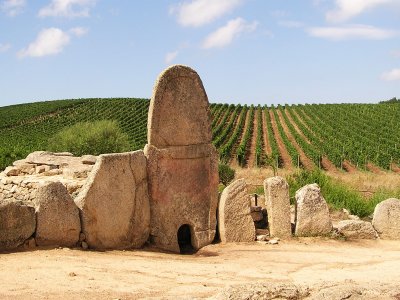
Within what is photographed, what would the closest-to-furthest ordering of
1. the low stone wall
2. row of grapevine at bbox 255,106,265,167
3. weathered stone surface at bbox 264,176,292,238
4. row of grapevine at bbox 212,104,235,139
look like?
the low stone wall, weathered stone surface at bbox 264,176,292,238, row of grapevine at bbox 255,106,265,167, row of grapevine at bbox 212,104,235,139

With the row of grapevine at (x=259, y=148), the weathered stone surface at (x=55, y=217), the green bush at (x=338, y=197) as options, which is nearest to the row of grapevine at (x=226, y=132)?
the row of grapevine at (x=259, y=148)

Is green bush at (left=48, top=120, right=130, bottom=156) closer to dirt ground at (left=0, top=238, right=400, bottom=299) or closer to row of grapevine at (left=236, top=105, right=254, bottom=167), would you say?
row of grapevine at (left=236, top=105, right=254, bottom=167)

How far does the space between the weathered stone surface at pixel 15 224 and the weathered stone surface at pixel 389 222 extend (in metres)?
8.78

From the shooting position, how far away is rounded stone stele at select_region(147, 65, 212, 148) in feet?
42.4

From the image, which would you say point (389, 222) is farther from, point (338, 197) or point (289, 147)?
point (289, 147)

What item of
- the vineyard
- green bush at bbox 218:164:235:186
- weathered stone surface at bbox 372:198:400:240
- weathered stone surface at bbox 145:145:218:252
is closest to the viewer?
weathered stone surface at bbox 145:145:218:252

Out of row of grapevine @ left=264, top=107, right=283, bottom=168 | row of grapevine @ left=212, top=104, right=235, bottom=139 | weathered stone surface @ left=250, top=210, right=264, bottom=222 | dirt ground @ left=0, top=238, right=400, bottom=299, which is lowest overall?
dirt ground @ left=0, top=238, right=400, bottom=299

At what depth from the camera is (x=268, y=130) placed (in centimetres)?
6378

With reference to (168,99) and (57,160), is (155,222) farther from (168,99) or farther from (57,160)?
(57,160)

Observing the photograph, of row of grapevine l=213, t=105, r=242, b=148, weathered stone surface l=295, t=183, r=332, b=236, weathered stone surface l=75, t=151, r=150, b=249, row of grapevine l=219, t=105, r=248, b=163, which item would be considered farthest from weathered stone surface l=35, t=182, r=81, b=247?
row of grapevine l=213, t=105, r=242, b=148

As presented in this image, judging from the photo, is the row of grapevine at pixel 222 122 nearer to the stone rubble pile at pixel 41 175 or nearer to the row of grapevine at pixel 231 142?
the row of grapevine at pixel 231 142

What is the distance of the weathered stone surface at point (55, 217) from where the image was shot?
10.7 meters

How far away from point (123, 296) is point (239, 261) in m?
4.02

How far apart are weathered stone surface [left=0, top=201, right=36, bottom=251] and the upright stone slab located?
3.01 m
